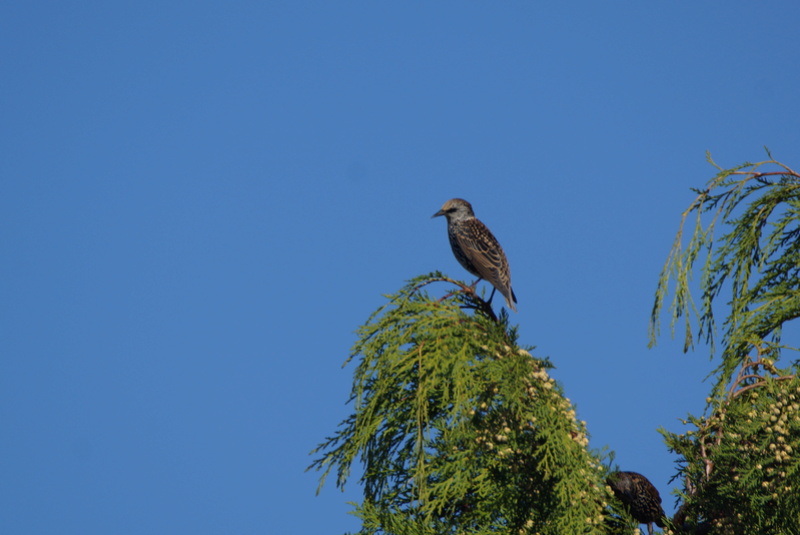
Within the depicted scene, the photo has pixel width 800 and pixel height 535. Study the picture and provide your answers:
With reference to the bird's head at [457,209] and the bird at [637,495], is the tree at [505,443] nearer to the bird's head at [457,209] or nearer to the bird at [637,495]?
the bird at [637,495]

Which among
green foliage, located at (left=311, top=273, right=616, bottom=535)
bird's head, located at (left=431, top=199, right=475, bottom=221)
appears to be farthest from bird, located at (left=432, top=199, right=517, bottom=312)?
green foliage, located at (left=311, top=273, right=616, bottom=535)

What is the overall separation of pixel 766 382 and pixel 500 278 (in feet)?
8.74

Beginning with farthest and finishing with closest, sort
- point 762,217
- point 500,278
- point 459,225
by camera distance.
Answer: point 459,225
point 500,278
point 762,217

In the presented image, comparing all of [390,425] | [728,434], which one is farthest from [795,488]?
[390,425]

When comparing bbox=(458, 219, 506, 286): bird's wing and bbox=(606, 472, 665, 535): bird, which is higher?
bbox=(458, 219, 506, 286): bird's wing

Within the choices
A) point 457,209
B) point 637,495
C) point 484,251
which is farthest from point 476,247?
point 637,495

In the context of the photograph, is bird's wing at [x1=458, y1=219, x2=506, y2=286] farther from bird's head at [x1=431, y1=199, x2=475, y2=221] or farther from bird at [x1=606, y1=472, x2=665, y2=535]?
bird at [x1=606, y1=472, x2=665, y2=535]

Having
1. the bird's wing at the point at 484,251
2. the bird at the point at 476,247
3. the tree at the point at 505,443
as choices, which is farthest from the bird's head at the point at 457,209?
the tree at the point at 505,443

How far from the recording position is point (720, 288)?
7.17 meters

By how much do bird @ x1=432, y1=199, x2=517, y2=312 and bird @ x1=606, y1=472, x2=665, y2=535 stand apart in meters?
2.11

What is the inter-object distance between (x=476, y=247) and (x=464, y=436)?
3.47 m

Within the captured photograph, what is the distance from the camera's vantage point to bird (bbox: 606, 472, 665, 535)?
5.98 meters

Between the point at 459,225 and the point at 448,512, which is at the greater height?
the point at 459,225

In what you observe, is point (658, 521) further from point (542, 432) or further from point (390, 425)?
point (390, 425)
